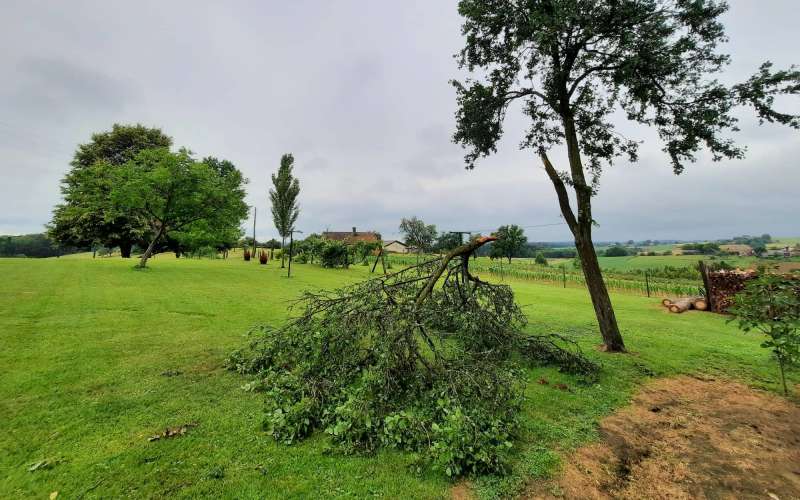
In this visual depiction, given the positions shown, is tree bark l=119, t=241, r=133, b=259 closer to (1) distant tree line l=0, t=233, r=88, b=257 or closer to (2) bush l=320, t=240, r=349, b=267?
(2) bush l=320, t=240, r=349, b=267

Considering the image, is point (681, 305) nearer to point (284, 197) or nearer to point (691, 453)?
point (691, 453)

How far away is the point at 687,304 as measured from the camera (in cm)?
1308

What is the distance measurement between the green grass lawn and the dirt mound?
24 cm

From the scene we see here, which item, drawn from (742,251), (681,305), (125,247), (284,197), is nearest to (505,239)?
(681,305)

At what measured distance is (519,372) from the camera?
4309mm

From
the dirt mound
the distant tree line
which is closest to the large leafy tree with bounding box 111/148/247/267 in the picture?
the dirt mound

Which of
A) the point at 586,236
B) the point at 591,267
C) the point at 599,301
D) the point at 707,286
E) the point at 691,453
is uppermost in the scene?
the point at 586,236

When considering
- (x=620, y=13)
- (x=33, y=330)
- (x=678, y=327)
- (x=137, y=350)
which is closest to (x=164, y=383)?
A: (x=137, y=350)

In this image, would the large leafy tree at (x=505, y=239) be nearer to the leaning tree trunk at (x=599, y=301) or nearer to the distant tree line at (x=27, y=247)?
the leaning tree trunk at (x=599, y=301)

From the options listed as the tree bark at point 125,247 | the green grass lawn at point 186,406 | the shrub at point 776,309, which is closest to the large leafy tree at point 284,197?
the green grass lawn at point 186,406

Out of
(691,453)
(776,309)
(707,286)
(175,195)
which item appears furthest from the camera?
(175,195)

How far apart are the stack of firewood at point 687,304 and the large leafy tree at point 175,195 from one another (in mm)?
23461

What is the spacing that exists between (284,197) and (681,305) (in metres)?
22.2

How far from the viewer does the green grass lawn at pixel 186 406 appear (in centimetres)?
270
